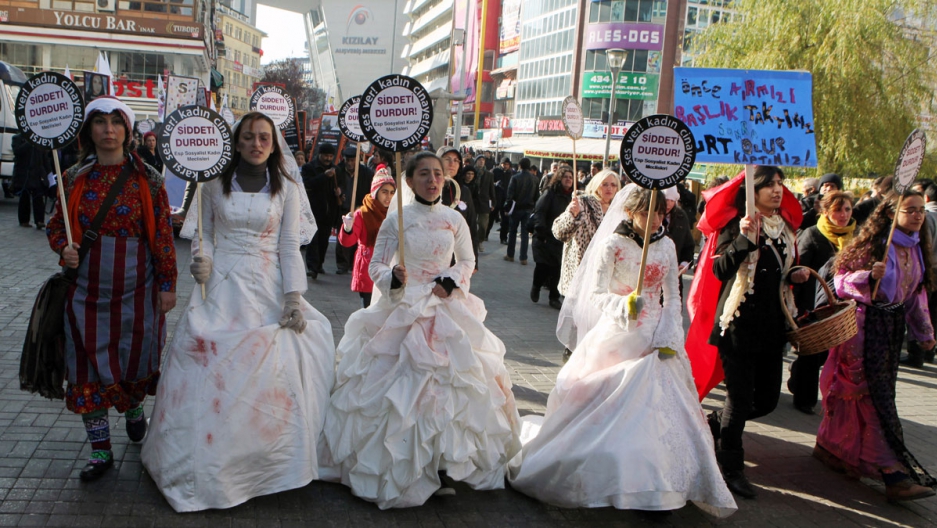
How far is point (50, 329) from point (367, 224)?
10.7 ft

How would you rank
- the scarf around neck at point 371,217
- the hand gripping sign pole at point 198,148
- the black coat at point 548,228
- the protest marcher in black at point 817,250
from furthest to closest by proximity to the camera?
the black coat at point 548,228 → the scarf around neck at point 371,217 → the protest marcher in black at point 817,250 → the hand gripping sign pole at point 198,148

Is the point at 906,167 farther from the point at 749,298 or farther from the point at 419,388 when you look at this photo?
A: the point at 419,388

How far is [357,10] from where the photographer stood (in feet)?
297

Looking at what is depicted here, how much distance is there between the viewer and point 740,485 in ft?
15.7

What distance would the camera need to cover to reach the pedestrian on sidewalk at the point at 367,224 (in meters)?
7.17

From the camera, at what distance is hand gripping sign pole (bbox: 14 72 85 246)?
14.5ft

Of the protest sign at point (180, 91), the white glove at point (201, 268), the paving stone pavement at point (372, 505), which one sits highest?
the protest sign at point (180, 91)

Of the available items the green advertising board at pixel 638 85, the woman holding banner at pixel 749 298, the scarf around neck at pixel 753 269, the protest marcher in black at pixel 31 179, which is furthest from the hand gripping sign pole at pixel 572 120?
the green advertising board at pixel 638 85

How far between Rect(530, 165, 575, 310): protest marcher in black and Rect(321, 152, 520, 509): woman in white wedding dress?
6.06m

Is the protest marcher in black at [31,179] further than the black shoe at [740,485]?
Yes

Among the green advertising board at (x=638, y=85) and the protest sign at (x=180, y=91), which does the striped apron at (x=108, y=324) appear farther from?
the green advertising board at (x=638, y=85)

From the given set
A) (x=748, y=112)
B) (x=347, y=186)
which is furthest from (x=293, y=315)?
(x=347, y=186)

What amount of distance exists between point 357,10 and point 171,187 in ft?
277

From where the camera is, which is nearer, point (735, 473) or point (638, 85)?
point (735, 473)
